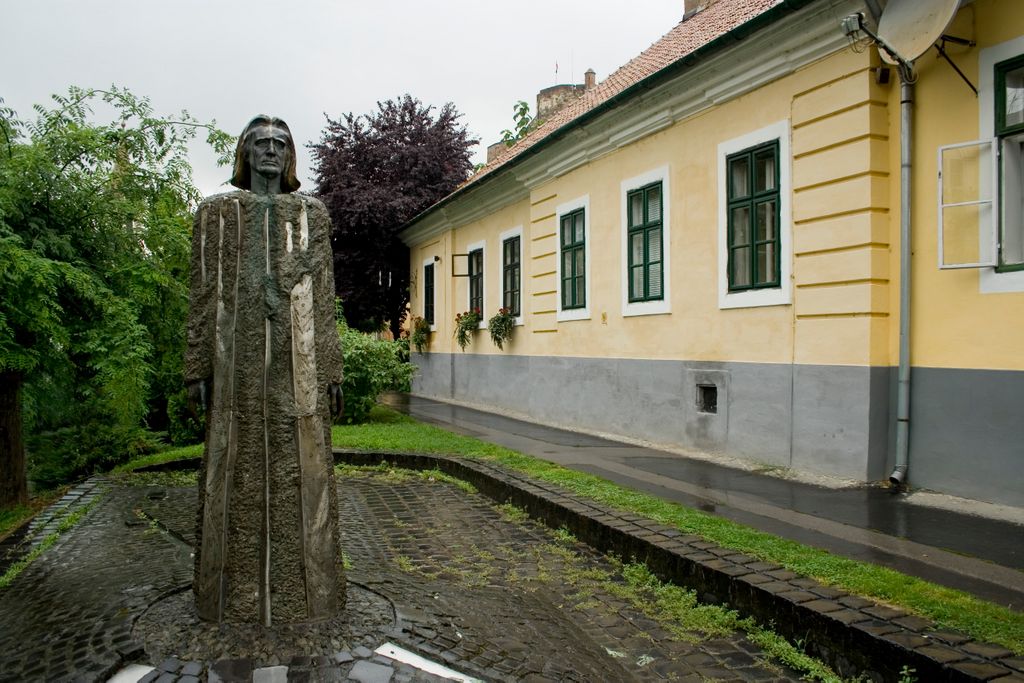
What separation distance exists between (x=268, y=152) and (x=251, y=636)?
2.44 metres

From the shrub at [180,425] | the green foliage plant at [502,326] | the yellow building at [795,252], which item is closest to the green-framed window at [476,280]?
the green foliage plant at [502,326]

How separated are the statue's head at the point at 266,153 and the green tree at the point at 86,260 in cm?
363

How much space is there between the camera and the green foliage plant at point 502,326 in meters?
17.1

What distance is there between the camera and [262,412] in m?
3.96

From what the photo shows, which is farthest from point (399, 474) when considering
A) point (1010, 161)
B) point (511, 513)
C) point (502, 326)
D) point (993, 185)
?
point (502, 326)

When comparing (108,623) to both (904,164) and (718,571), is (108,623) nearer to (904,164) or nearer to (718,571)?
(718,571)

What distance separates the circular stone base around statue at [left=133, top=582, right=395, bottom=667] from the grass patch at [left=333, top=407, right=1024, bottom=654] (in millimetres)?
2460

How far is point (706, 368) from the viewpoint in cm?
1046

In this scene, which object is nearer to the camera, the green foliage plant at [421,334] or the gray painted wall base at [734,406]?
the gray painted wall base at [734,406]

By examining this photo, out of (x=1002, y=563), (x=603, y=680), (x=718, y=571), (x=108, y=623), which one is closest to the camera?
(x=603, y=680)

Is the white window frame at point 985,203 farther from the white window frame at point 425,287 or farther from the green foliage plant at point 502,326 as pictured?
the white window frame at point 425,287

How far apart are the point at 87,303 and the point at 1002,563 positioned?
27.0ft

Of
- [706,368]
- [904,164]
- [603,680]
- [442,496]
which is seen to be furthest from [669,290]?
[603,680]

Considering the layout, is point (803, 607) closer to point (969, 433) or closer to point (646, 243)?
point (969, 433)
